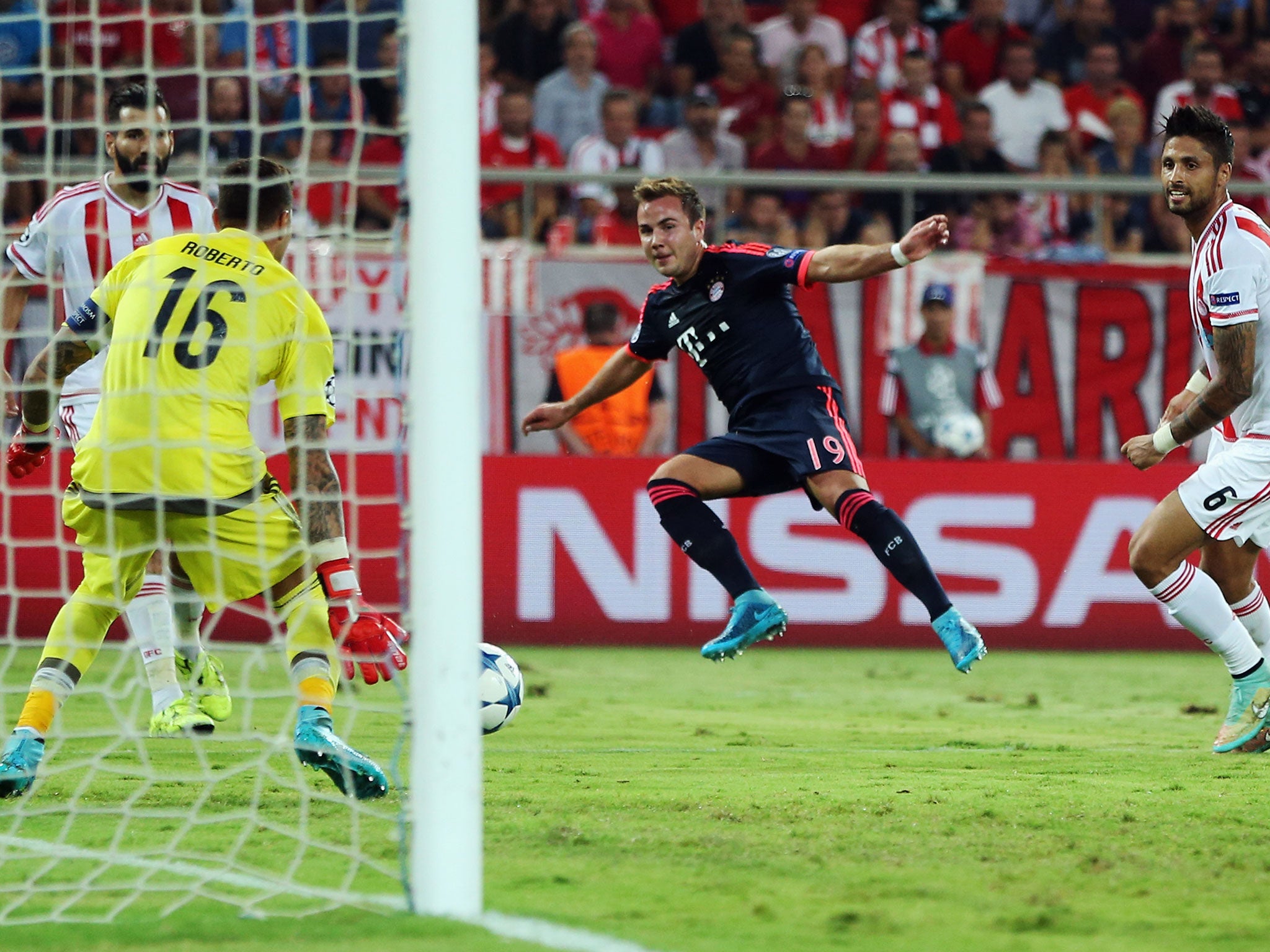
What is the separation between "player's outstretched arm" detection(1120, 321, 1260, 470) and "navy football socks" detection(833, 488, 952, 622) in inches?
32.5

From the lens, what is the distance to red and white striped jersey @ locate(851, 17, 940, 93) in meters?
13.0

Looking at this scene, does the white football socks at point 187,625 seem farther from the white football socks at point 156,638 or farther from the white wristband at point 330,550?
the white wristband at point 330,550

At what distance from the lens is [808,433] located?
612 cm

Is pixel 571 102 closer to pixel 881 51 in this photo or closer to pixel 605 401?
pixel 881 51

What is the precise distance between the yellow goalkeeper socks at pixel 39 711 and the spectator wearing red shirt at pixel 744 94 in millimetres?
8315

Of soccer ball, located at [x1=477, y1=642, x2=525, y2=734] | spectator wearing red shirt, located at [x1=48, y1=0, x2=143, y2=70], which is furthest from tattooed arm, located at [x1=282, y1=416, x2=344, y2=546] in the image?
spectator wearing red shirt, located at [x1=48, y1=0, x2=143, y2=70]

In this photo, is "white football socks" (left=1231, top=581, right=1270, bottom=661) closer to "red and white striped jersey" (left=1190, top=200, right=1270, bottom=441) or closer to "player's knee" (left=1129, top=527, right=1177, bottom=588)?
"player's knee" (left=1129, top=527, right=1177, bottom=588)

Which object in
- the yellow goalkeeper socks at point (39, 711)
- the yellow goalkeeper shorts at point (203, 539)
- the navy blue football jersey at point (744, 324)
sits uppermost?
the navy blue football jersey at point (744, 324)

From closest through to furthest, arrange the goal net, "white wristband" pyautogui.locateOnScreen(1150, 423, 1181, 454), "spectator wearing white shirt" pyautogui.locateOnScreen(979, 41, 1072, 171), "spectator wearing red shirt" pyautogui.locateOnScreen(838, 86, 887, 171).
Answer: the goal net < "white wristband" pyautogui.locateOnScreen(1150, 423, 1181, 454) < "spectator wearing red shirt" pyautogui.locateOnScreen(838, 86, 887, 171) < "spectator wearing white shirt" pyautogui.locateOnScreen(979, 41, 1072, 171)

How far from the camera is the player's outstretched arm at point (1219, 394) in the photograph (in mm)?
5758

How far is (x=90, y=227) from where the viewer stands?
654 centimetres

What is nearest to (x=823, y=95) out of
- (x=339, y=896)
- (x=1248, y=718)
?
(x=1248, y=718)

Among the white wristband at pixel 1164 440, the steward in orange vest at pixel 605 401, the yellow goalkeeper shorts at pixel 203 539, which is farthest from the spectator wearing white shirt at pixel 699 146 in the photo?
the yellow goalkeeper shorts at pixel 203 539

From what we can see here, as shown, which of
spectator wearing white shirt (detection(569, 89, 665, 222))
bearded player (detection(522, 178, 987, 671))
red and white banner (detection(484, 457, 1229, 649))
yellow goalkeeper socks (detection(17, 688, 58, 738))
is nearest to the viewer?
yellow goalkeeper socks (detection(17, 688, 58, 738))
